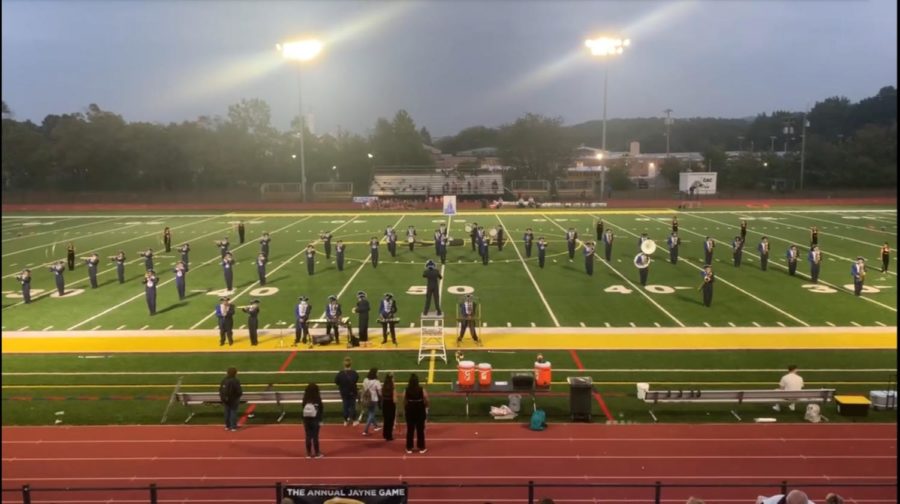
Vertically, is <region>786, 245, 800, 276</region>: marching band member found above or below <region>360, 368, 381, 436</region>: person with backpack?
above

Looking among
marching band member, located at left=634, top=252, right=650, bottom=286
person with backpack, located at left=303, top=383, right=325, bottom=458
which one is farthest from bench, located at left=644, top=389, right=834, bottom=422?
marching band member, located at left=634, top=252, right=650, bottom=286

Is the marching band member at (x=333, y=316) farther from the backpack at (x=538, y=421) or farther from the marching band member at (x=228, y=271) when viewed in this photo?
the marching band member at (x=228, y=271)

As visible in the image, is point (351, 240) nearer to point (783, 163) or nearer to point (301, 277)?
point (301, 277)

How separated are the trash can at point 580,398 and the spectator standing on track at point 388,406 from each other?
281 cm

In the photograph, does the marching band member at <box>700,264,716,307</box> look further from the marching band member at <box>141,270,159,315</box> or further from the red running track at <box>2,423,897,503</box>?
the marching band member at <box>141,270,159,315</box>

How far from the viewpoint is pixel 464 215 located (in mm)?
48969

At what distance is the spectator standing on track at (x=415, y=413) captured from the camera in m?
9.33

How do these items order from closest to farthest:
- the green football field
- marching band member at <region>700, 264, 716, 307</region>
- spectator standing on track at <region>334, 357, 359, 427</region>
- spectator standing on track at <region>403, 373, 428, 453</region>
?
spectator standing on track at <region>403, 373, 428, 453</region> → spectator standing on track at <region>334, 357, 359, 427</region> → the green football field → marching band member at <region>700, 264, 716, 307</region>

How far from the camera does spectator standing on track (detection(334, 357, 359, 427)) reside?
10344mm

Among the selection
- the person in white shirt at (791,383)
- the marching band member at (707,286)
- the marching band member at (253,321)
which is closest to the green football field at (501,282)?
the marching band member at (707,286)

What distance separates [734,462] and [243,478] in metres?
6.60

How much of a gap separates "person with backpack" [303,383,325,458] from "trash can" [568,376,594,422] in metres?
3.94

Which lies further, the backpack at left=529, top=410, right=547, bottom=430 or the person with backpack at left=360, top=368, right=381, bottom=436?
the backpack at left=529, top=410, right=547, bottom=430

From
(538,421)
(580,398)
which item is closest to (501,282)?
(580,398)
